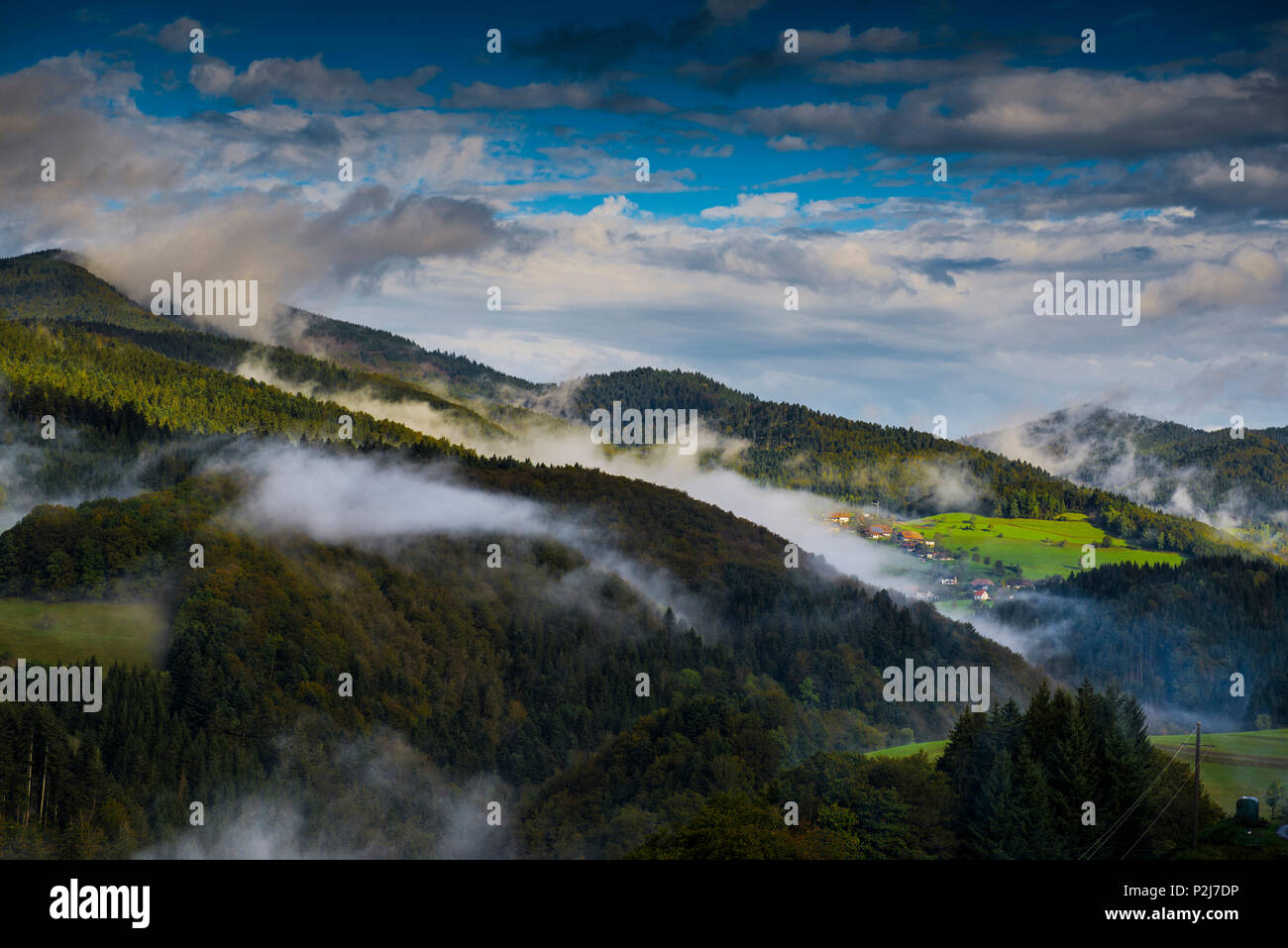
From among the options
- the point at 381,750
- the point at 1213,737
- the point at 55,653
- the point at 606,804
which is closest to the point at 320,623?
the point at 381,750

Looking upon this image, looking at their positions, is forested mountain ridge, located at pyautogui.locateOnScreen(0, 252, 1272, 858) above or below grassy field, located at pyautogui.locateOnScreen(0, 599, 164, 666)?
below

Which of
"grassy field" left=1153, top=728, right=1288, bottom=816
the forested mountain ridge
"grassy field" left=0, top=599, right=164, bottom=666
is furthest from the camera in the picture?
"grassy field" left=0, top=599, right=164, bottom=666

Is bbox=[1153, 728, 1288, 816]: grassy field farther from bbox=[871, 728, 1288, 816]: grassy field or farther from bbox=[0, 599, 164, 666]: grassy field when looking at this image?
bbox=[0, 599, 164, 666]: grassy field

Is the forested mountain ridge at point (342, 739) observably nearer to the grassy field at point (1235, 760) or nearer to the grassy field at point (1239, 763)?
the grassy field at point (1235, 760)

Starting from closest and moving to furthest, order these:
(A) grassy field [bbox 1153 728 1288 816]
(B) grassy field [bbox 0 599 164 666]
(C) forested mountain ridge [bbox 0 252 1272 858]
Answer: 1. (C) forested mountain ridge [bbox 0 252 1272 858]
2. (A) grassy field [bbox 1153 728 1288 816]
3. (B) grassy field [bbox 0 599 164 666]

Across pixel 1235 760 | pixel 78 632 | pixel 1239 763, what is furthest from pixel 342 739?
pixel 1239 763

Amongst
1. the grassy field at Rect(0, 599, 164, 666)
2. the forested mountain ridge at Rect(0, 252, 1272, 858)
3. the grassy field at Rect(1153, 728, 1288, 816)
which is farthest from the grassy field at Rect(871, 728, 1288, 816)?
the grassy field at Rect(0, 599, 164, 666)

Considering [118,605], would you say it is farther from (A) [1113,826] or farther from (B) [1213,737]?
(B) [1213,737]
